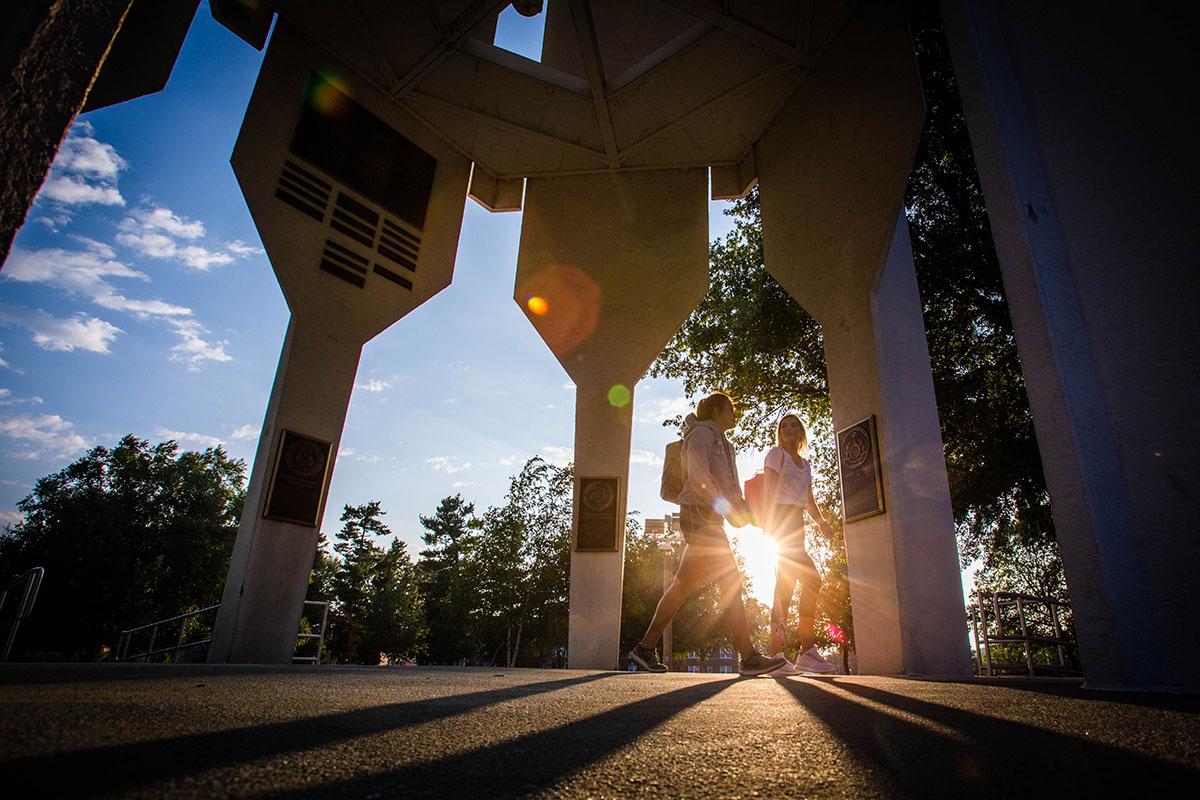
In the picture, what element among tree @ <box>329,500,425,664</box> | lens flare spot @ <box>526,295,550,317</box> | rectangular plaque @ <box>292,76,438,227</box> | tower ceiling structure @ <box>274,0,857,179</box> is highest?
tower ceiling structure @ <box>274,0,857,179</box>

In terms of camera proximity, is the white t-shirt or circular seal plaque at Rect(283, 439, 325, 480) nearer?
the white t-shirt

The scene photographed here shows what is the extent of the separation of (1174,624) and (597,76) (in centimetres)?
868

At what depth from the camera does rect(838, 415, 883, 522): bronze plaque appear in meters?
5.86

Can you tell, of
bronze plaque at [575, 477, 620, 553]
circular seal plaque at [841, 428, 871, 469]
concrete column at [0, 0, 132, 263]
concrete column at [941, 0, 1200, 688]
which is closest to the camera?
concrete column at [0, 0, 132, 263]

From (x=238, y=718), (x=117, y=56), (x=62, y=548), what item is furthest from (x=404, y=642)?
(x=238, y=718)

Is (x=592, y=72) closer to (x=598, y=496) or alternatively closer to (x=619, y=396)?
(x=619, y=396)

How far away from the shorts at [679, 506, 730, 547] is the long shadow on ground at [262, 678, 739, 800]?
3.30 meters

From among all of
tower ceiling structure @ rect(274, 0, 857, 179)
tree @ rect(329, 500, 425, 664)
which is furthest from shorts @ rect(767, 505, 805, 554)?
tree @ rect(329, 500, 425, 664)

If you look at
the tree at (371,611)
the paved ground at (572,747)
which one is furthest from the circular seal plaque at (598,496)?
the tree at (371,611)

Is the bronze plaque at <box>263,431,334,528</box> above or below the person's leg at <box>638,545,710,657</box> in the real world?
above

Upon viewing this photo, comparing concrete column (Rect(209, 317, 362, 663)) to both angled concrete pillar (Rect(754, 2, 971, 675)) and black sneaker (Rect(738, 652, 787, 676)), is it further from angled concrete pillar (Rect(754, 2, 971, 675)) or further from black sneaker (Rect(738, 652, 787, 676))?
angled concrete pillar (Rect(754, 2, 971, 675))

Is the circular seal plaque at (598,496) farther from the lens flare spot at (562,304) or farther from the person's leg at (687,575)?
the person's leg at (687,575)

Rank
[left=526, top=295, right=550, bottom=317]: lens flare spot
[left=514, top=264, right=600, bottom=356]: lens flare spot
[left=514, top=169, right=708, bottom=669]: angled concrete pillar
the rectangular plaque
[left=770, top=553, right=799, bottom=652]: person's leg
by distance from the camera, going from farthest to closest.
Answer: [left=526, top=295, right=550, bottom=317]: lens flare spot, [left=514, top=264, right=600, bottom=356]: lens flare spot, [left=514, top=169, right=708, bottom=669]: angled concrete pillar, the rectangular plaque, [left=770, top=553, right=799, bottom=652]: person's leg

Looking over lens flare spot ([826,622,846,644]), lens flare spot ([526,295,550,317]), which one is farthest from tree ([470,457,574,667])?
lens flare spot ([526,295,550,317])
